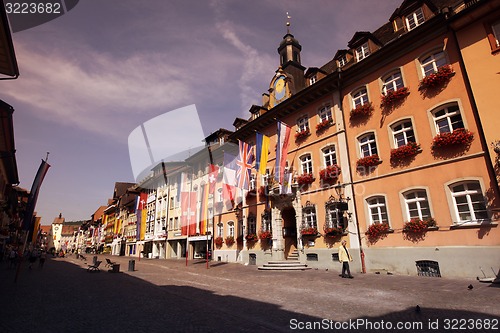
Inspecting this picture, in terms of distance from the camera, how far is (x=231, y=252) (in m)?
25.8

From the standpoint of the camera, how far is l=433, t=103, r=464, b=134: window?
524 inches

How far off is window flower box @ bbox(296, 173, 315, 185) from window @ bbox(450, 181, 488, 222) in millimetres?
8260

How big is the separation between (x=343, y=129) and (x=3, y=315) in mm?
17694

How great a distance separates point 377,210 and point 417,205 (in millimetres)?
2175

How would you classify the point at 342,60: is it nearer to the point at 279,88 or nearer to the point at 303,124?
the point at 303,124

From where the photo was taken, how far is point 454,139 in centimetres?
1269

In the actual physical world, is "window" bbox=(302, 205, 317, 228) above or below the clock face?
below

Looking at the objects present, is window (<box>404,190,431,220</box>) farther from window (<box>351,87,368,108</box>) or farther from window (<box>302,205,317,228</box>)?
window (<box>351,87,368,108</box>)

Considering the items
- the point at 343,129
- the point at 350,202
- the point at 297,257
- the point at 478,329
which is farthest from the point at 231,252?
the point at 478,329

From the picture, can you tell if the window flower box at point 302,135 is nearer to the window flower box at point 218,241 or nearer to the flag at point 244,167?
the flag at point 244,167

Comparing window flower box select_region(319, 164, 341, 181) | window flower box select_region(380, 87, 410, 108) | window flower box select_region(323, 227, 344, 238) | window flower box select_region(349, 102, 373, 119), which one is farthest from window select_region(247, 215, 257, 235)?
window flower box select_region(380, 87, 410, 108)

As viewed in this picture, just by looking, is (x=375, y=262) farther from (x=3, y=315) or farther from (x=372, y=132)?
(x=3, y=315)

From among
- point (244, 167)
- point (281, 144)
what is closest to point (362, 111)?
point (281, 144)

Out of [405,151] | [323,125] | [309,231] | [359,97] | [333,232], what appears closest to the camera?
[405,151]
